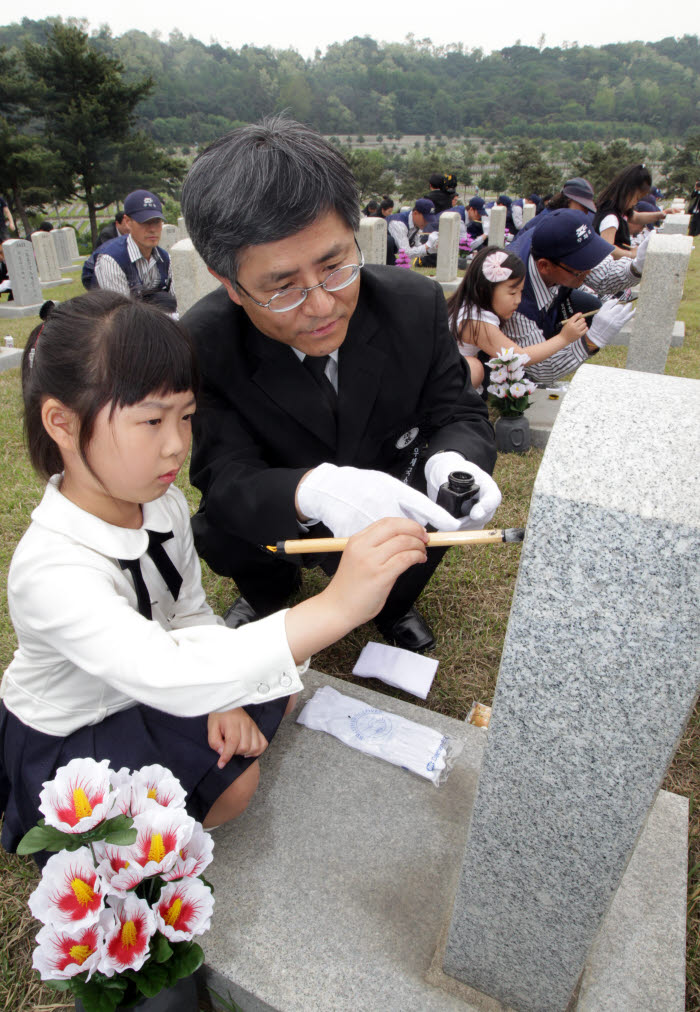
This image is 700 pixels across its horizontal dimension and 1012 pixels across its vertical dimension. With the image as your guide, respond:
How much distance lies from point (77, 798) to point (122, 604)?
404mm

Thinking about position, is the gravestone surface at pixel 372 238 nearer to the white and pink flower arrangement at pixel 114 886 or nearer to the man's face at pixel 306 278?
the man's face at pixel 306 278

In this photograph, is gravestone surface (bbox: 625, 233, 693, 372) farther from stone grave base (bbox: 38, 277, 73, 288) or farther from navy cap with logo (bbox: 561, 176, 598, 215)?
stone grave base (bbox: 38, 277, 73, 288)

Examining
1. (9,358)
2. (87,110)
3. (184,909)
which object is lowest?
(9,358)

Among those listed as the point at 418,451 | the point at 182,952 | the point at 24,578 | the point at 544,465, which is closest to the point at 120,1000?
the point at 182,952

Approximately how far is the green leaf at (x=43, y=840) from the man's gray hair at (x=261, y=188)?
119 cm

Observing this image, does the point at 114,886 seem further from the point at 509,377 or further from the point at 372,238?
the point at 372,238

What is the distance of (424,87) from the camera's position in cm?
7800

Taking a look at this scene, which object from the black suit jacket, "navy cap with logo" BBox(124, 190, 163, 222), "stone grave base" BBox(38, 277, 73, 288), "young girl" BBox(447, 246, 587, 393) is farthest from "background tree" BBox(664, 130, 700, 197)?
the black suit jacket

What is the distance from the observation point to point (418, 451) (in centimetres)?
230

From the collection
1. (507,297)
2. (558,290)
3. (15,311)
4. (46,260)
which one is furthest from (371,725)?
(46,260)

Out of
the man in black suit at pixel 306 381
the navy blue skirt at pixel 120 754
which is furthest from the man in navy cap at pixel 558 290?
the navy blue skirt at pixel 120 754

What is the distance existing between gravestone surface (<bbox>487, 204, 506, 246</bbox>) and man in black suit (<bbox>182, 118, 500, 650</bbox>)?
35.2ft

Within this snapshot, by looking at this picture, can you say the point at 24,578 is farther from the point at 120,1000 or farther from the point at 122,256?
the point at 122,256

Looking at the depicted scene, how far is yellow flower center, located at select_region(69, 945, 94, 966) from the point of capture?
3.12 feet
